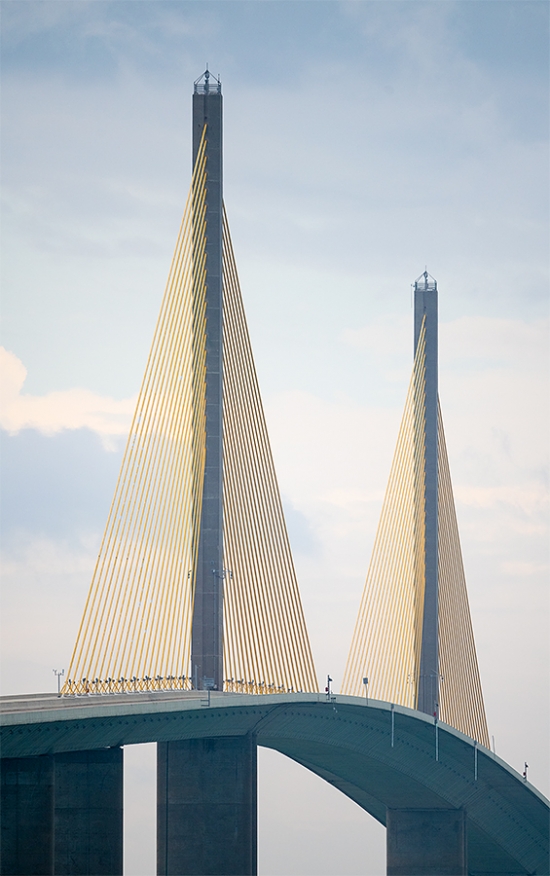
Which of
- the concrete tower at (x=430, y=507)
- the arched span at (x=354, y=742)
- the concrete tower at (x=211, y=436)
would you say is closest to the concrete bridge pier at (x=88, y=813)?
the arched span at (x=354, y=742)

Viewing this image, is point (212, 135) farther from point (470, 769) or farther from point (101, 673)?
point (470, 769)

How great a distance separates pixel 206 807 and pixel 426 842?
64.4 ft

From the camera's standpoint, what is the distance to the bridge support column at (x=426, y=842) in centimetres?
6556

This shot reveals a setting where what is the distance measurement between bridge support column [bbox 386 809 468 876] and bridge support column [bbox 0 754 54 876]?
95.1 feet

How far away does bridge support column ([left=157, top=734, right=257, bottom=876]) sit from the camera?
1898 inches

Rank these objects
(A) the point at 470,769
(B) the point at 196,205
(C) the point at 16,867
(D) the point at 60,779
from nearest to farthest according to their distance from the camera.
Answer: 1. (C) the point at 16,867
2. (D) the point at 60,779
3. (B) the point at 196,205
4. (A) the point at 470,769

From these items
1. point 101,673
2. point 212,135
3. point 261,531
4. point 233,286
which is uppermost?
point 212,135

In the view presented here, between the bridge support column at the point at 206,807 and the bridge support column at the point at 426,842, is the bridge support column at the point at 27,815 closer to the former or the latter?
the bridge support column at the point at 206,807

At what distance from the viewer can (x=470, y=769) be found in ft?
209

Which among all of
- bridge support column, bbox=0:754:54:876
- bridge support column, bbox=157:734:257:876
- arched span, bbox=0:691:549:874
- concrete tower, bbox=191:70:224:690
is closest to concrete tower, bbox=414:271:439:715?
arched span, bbox=0:691:549:874

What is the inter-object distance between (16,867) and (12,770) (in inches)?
77.9

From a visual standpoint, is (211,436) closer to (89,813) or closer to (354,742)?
(89,813)

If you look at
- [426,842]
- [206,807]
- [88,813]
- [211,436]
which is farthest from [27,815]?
[426,842]

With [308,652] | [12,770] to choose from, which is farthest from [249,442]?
[12,770]
